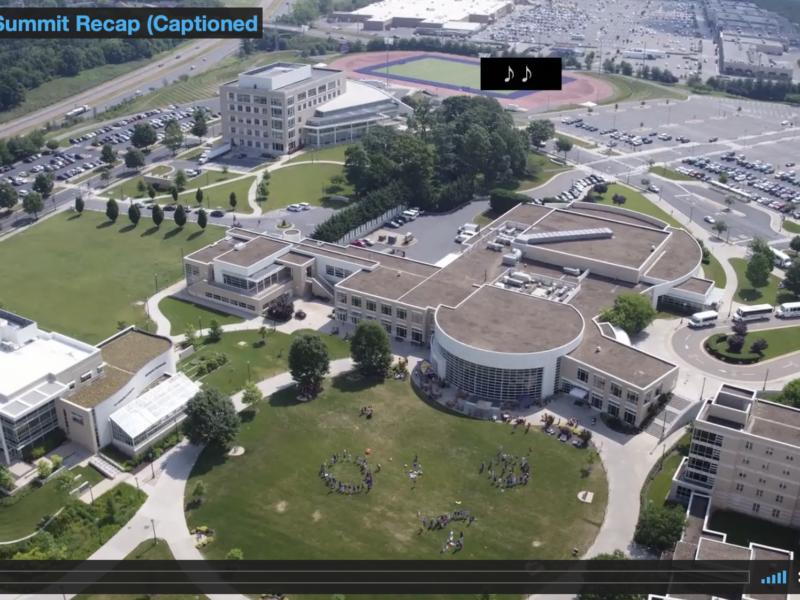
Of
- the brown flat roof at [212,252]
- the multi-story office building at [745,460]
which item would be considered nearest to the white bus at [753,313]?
the multi-story office building at [745,460]

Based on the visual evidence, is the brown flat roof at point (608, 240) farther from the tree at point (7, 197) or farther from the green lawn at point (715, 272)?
the tree at point (7, 197)

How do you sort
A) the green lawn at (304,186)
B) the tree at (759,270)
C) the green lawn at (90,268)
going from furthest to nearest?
the green lawn at (304,186), the tree at (759,270), the green lawn at (90,268)

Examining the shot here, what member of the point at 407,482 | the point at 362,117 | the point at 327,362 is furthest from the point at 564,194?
the point at 407,482

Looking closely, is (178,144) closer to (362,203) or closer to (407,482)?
(362,203)

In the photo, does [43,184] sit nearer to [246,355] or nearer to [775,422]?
[246,355]

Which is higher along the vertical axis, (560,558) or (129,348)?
(129,348)

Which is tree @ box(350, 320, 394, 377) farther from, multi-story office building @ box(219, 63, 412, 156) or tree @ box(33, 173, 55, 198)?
multi-story office building @ box(219, 63, 412, 156)
